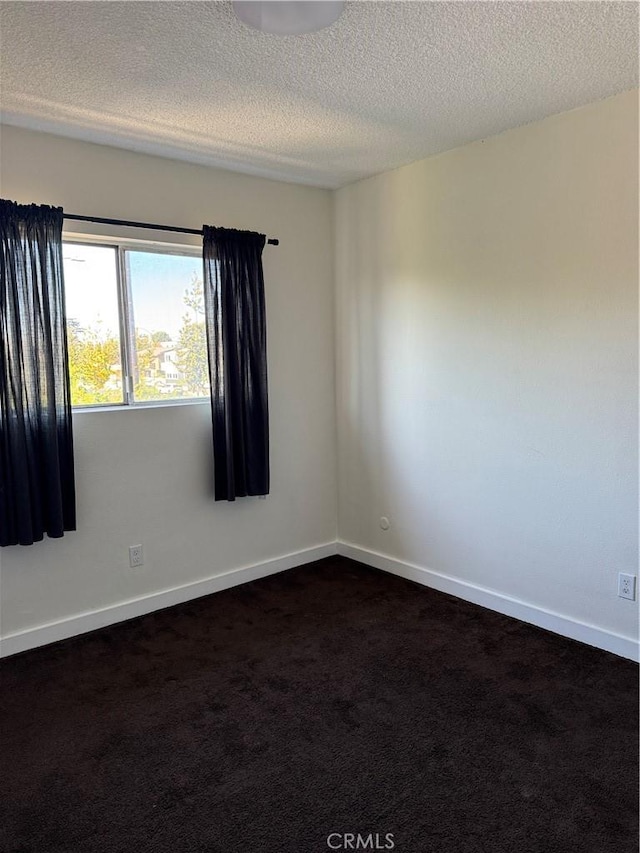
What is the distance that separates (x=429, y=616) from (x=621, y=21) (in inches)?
108

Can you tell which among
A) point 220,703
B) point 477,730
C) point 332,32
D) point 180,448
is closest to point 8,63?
point 332,32

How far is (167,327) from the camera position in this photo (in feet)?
11.3

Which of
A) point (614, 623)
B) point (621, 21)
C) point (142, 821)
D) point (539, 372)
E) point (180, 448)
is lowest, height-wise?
point (142, 821)

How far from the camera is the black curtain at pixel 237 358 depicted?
3449 millimetres

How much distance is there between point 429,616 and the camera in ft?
10.9

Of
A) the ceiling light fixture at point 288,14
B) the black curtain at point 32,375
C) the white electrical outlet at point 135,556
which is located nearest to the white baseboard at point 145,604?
the white electrical outlet at point 135,556

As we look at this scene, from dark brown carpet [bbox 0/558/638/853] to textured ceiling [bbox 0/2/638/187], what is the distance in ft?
8.23

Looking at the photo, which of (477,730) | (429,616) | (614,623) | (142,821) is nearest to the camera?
(142,821)

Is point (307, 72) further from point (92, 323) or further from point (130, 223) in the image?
point (92, 323)

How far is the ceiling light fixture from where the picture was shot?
1832 mm

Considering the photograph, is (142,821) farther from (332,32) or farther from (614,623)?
(332,32)

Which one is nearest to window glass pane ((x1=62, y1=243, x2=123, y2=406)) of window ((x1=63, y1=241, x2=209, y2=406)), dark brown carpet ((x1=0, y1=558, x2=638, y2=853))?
window ((x1=63, y1=241, x2=209, y2=406))

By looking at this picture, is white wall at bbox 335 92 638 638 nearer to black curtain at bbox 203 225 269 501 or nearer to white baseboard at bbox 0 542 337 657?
white baseboard at bbox 0 542 337 657

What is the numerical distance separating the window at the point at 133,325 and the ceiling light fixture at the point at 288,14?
5.30 ft
